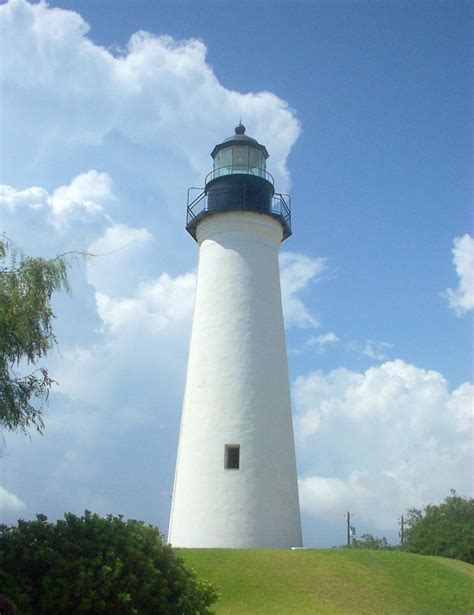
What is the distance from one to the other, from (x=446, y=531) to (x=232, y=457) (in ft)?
40.5

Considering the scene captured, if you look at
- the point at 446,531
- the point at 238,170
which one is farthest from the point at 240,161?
the point at 446,531

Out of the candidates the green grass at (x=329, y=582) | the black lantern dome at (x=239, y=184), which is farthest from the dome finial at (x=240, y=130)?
the green grass at (x=329, y=582)

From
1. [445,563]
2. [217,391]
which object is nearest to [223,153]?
[217,391]

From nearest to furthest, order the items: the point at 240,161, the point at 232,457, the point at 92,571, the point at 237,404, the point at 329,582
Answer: the point at 92,571, the point at 329,582, the point at 232,457, the point at 237,404, the point at 240,161

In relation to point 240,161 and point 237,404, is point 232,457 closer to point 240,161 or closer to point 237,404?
point 237,404

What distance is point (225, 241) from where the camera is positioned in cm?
2491

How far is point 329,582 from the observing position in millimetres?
17234

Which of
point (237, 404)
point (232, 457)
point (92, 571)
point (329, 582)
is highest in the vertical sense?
point (237, 404)

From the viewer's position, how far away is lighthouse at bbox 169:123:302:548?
21.9 m

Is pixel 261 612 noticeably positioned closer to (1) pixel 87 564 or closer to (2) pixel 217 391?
(1) pixel 87 564

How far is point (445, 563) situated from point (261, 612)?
846 cm

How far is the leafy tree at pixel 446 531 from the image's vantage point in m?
28.0

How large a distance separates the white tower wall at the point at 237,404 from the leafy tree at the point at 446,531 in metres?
8.93

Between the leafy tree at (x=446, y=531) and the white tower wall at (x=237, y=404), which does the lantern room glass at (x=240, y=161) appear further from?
the leafy tree at (x=446, y=531)
